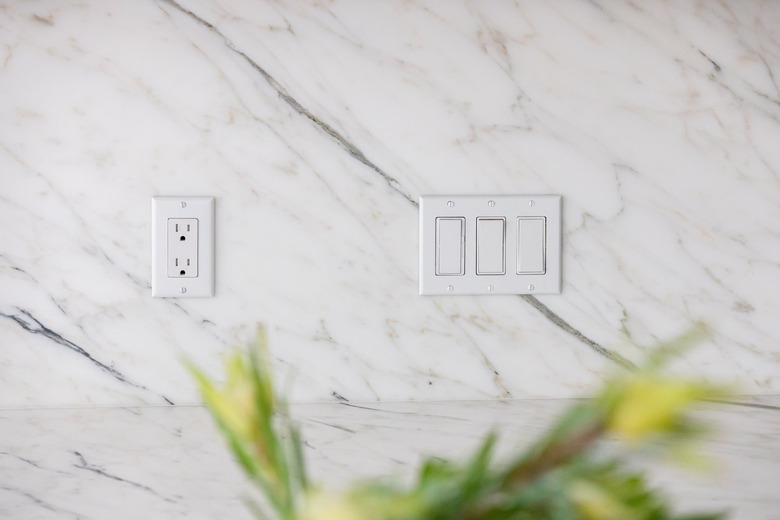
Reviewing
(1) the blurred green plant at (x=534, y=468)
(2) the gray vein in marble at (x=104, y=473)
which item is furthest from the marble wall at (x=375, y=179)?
(1) the blurred green plant at (x=534, y=468)

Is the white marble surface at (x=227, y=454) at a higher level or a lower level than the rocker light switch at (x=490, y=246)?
lower

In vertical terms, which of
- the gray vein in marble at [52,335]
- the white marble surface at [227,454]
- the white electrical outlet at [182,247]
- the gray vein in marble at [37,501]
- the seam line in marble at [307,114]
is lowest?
the gray vein in marble at [37,501]

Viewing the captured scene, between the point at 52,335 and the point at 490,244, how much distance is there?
56 cm

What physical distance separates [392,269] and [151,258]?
0.30 metres

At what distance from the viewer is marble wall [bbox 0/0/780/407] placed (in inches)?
38.3

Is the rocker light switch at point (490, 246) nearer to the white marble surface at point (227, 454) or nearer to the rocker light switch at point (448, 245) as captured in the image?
the rocker light switch at point (448, 245)

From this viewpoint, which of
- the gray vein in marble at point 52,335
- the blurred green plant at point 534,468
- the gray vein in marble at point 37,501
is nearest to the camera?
the blurred green plant at point 534,468

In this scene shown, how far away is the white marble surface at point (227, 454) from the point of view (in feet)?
2.28

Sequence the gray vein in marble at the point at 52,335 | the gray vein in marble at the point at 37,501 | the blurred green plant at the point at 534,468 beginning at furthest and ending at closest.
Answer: the gray vein in marble at the point at 52,335
the gray vein in marble at the point at 37,501
the blurred green plant at the point at 534,468

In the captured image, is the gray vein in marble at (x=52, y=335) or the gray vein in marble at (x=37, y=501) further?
the gray vein in marble at (x=52, y=335)

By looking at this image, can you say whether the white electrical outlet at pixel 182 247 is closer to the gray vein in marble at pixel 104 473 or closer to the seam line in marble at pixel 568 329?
the gray vein in marble at pixel 104 473

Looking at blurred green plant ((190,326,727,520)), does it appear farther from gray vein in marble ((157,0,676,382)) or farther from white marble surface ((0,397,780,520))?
gray vein in marble ((157,0,676,382))

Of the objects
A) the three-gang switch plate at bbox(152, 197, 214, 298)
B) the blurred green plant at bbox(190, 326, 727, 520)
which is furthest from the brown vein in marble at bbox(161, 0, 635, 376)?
the blurred green plant at bbox(190, 326, 727, 520)

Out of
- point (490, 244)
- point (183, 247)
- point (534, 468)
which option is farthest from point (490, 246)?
point (534, 468)
